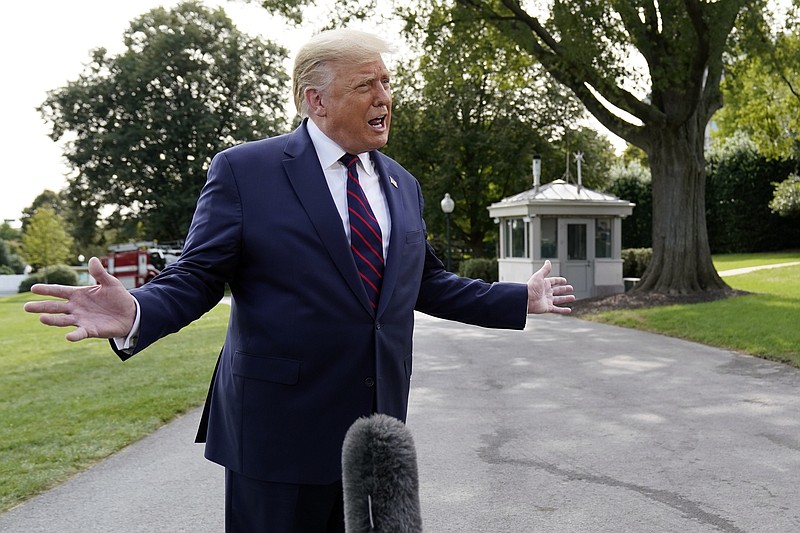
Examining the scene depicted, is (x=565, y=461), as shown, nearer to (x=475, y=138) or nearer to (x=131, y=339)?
(x=131, y=339)

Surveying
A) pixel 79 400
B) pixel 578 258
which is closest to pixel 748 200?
pixel 578 258

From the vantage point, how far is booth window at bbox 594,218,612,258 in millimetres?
24781

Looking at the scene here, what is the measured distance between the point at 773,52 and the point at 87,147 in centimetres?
3715

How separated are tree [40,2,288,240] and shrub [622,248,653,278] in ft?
72.8

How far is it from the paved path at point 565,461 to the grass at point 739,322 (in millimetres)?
1588

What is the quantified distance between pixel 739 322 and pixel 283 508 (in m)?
13.9

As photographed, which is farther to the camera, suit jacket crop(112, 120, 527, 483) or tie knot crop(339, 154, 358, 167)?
tie knot crop(339, 154, 358, 167)

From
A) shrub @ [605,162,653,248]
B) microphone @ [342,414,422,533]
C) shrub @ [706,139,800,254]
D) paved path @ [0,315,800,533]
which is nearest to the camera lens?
microphone @ [342,414,422,533]

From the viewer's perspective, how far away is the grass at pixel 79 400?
657 centimetres

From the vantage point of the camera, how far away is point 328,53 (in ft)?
8.38

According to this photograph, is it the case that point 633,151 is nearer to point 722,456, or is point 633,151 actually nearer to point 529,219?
point 529,219

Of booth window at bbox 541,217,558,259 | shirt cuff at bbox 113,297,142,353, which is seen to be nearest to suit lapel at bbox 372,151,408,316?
shirt cuff at bbox 113,297,142,353

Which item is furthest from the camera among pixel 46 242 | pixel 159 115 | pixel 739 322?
pixel 46 242

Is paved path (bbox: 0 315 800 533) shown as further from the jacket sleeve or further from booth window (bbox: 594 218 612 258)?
booth window (bbox: 594 218 612 258)
